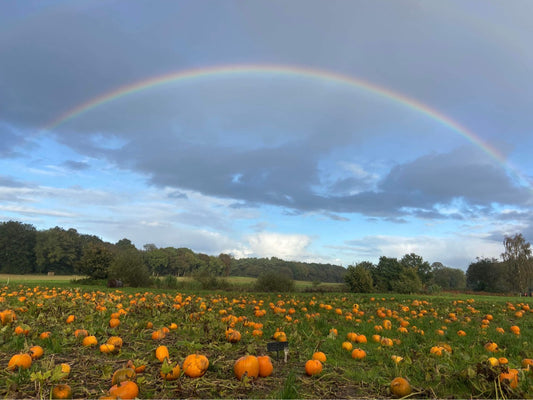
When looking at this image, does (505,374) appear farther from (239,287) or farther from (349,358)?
(239,287)

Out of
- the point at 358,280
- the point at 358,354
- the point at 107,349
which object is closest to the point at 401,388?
the point at 358,354

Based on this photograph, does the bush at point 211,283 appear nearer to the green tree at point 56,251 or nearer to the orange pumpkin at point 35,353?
the orange pumpkin at point 35,353

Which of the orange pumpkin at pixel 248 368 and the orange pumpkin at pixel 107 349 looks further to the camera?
the orange pumpkin at pixel 107 349

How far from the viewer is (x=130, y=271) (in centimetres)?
3419

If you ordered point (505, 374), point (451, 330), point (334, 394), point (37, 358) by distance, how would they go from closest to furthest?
point (505, 374), point (334, 394), point (37, 358), point (451, 330)

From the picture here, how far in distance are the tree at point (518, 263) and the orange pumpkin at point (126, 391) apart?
90.3 m

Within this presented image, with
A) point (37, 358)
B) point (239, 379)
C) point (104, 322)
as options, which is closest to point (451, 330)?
point (239, 379)

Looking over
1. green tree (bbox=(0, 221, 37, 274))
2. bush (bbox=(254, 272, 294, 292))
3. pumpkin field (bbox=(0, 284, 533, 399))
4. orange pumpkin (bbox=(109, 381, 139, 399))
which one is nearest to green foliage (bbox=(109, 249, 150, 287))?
bush (bbox=(254, 272, 294, 292))

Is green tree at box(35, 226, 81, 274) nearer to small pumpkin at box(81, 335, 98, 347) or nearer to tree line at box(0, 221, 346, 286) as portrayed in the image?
tree line at box(0, 221, 346, 286)

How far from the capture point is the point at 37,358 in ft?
15.0

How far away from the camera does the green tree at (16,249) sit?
90.5 meters

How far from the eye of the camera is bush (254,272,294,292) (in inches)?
1358

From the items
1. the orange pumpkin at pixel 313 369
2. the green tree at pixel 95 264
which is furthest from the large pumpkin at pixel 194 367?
the green tree at pixel 95 264

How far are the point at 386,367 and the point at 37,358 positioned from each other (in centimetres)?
506
